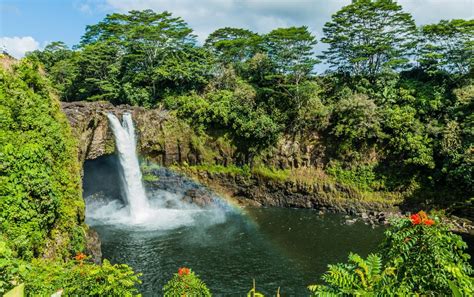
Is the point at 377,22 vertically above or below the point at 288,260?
above

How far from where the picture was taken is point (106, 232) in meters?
22.3

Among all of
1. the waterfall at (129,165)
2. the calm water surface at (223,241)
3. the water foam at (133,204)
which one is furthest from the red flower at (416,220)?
the waterfall at (129,165)

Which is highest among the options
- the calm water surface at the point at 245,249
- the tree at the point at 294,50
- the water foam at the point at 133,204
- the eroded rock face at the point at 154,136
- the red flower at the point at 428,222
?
the tree at the point at 294,50

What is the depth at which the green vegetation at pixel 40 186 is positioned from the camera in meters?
7.70

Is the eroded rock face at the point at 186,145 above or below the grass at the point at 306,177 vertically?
above

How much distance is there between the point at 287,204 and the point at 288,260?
10.5 meters

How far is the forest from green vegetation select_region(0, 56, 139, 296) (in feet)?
0.18

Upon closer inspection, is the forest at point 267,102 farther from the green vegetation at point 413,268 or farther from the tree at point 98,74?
the green vegetation at point 413,268

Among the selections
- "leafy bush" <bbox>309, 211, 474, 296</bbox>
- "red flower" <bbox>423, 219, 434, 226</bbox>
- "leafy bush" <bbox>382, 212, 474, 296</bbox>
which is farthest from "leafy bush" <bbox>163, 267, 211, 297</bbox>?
"red flower" <bbox>423, 219, 434, 226</bbox>

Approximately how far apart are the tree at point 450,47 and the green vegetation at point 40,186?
28075mm

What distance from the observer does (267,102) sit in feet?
102

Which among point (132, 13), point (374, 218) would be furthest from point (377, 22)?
point (132, 13)

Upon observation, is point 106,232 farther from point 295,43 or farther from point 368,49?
point 368,49

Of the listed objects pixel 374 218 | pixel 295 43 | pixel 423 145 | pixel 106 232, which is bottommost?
pixel 374 218
